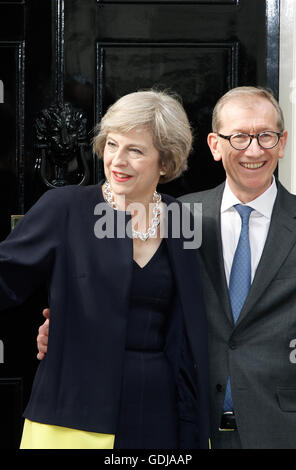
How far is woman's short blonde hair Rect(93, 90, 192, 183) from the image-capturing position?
85.7 inches

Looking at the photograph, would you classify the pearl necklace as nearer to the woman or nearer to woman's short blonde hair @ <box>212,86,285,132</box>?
the woman

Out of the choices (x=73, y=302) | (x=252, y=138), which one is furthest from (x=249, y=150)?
(x=73, y=302)

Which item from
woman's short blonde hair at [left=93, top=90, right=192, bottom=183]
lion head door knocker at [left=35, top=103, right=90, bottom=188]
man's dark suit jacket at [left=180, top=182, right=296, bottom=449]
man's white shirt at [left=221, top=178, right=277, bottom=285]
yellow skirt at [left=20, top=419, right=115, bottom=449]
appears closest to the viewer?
yellow skirt at [left=20, top=419, right=115, bottom=449]

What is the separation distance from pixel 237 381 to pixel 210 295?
29 cm

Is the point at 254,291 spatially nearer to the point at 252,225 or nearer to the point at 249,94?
the point at 252,225

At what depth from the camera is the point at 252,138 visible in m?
2.39

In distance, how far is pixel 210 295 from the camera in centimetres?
238

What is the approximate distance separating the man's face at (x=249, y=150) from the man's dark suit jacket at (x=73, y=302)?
0.53 m

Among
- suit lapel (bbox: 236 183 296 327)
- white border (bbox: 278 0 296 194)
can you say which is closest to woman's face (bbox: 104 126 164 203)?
suit lapel (bbox: 236 183 296 327)

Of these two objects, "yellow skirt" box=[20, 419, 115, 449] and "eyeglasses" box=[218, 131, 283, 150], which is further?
"eyeglasses" box=[218, 131, 283, 150]

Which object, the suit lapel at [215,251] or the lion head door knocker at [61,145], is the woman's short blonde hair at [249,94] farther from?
the lion head door knocker at [61,145]

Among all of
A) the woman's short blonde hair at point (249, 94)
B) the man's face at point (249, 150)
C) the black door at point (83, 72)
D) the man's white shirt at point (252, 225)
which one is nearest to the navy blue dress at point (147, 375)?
the man's white shirt at point (252, 225)

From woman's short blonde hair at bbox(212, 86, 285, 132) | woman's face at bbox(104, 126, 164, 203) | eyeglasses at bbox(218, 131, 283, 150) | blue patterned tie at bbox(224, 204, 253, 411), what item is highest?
woman's short blonde hair at bbox(212, 86, 285, 132)

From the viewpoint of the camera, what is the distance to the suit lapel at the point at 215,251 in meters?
2.37
